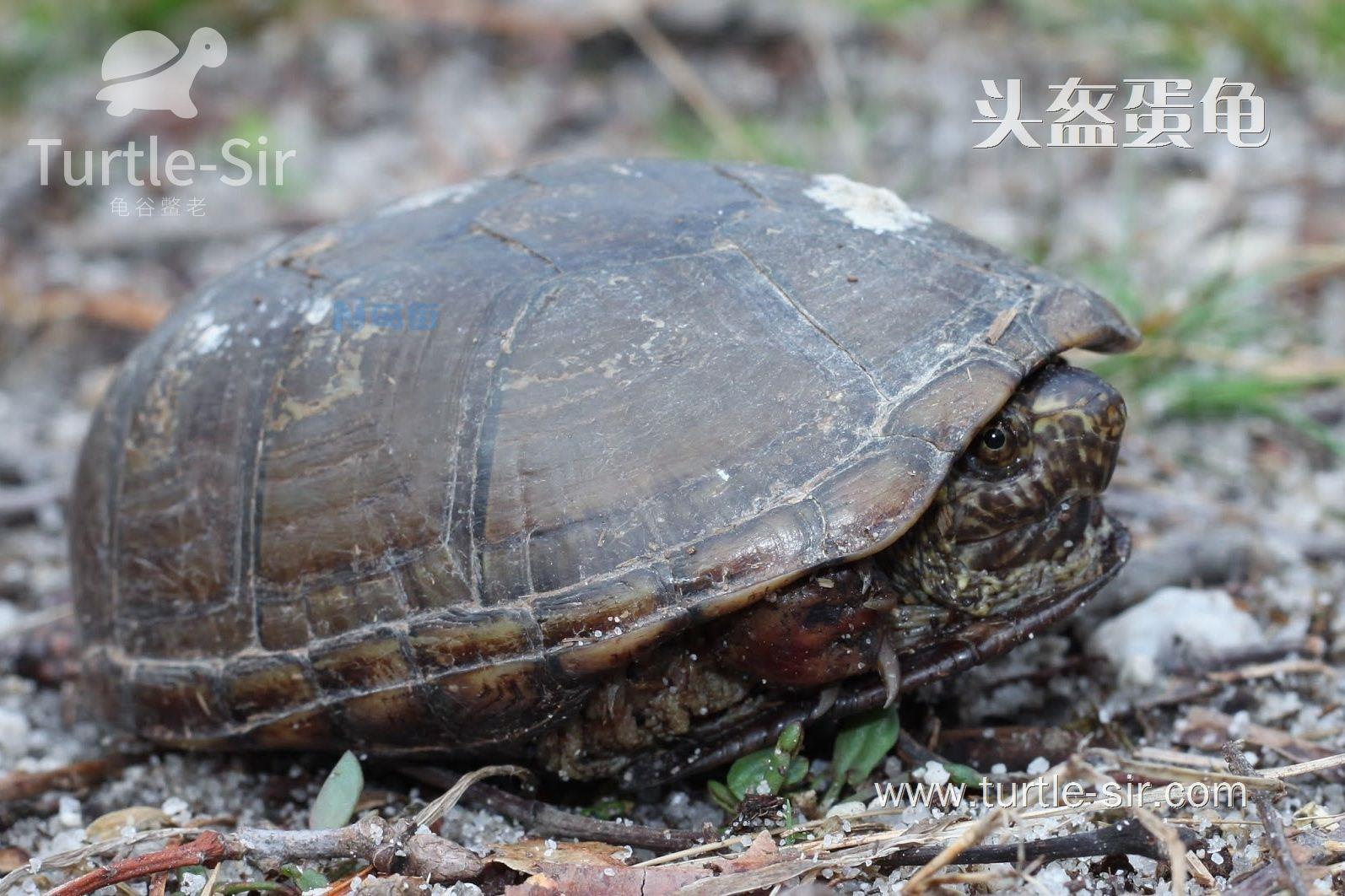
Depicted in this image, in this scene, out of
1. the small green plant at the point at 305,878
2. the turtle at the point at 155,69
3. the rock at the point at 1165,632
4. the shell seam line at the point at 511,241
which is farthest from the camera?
the turtle at the point at 155,69

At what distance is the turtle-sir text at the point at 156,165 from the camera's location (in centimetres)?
544

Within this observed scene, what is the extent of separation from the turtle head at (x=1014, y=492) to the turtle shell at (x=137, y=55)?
5.32 meters

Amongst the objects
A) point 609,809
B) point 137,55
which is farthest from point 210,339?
point 137,55

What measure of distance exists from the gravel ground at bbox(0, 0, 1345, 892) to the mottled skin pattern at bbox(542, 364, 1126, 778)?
0.83 feet

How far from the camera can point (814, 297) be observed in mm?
2182

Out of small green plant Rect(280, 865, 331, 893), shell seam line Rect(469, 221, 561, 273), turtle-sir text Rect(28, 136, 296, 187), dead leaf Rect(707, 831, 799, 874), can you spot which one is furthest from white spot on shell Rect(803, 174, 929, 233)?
turtle-sir text Rect(28, 136, 296, 187)

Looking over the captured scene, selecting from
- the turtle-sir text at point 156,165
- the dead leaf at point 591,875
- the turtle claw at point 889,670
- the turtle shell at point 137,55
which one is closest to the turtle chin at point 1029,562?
the turtle claw at point 889,670

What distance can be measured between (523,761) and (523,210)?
110 cm

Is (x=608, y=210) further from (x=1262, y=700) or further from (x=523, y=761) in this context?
(x=1262, y=700)

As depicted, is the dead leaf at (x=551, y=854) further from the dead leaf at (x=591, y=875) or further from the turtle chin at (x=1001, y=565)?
the turtle chin at (x=1001, y=565)

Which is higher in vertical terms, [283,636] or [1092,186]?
[1092,186]

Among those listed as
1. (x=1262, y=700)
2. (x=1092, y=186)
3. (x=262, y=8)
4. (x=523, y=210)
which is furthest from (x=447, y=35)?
(x=1262, y=700)

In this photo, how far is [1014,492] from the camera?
2145 mm

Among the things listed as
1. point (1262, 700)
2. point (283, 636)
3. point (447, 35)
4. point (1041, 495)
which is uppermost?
point (447, 35)
